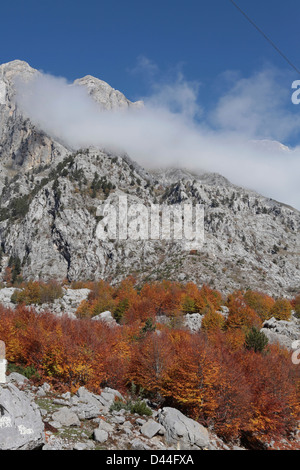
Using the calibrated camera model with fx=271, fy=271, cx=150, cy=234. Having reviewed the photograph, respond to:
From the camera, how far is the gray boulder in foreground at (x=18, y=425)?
11180 mm

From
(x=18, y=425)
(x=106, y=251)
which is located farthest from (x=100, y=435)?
(x=106, y=251)

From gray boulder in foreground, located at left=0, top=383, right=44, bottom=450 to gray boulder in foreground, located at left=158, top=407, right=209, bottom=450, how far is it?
8.48 m

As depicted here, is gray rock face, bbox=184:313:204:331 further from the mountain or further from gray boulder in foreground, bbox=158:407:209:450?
gray boulder in foreground, bbox=158:407:209:450

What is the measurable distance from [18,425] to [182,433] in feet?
33.5

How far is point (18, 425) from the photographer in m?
11.8

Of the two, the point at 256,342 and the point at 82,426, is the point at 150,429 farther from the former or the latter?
the point at 256,342

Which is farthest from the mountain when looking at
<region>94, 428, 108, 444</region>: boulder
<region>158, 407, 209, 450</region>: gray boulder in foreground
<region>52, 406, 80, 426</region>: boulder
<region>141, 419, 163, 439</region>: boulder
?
<region>94, 428, 108, 444</region>: boulder

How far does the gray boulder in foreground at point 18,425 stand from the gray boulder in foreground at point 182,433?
848 centimetres

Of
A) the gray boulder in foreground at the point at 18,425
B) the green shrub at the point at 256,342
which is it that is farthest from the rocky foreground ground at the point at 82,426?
the green shrub at the point at 256,342

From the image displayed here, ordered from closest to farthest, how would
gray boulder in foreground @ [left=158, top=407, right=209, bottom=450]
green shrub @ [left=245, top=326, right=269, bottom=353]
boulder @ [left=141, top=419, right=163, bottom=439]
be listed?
boulder @ [left=141, top=419, right=163, bottom=439] < gray boulder in foreground @ [left=158, top=407, right=209, bottom=450] < green shrub @ [left=245, top=326, right=269, bottom=353]

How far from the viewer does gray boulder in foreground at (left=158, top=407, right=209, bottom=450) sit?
16656 mm

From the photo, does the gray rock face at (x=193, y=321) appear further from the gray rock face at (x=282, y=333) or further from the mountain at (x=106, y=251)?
the mountain at (x=106, y=251)

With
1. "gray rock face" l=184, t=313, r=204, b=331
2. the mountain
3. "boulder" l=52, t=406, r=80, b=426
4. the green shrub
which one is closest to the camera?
"boulder" l=52, t=406, r=80, b=426

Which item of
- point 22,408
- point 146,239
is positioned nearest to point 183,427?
point 22,408
